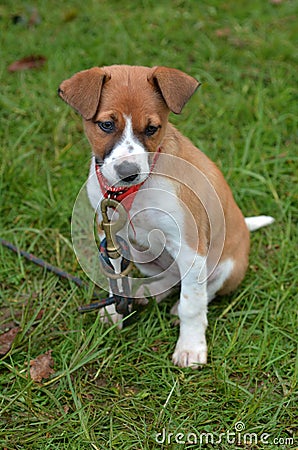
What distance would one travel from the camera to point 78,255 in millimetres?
5691

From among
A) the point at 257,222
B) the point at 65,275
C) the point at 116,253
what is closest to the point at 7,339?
the point at 65,275

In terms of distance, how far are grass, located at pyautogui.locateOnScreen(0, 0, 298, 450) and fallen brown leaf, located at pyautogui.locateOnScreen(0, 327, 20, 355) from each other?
2.4 inches

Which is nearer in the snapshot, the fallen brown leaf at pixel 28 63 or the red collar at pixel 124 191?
the red collar at pixel 124 191

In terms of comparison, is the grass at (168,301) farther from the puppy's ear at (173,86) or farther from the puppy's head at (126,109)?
the puppy's ear at (173,86)

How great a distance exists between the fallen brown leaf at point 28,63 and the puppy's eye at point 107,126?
3.71 m

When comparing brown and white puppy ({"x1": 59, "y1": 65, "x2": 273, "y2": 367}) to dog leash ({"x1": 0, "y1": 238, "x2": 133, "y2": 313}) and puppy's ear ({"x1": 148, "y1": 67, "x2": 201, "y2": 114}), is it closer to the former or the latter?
puppy's ear ({"x1": 148, "y1": 67, "x2": 201, "y2": 114})

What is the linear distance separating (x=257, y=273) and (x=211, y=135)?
189 cm

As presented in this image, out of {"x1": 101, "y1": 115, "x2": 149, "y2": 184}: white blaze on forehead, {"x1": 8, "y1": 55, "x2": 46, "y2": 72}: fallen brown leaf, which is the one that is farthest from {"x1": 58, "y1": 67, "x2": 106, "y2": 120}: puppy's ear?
{"x1": 8, "y1": 55, "x2": 46, "y2": 72}: fallen brown leaf

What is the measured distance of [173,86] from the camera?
427cm

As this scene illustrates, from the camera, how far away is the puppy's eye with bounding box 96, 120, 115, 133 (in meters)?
4.16

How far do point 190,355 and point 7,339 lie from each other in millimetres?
1380

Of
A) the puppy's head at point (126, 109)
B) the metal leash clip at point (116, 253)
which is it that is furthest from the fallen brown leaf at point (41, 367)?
the puppy's head at point (126, 109)

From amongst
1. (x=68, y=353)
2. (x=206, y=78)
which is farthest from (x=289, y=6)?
(x=68, y=353)

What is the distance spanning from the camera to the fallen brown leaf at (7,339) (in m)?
4.85
